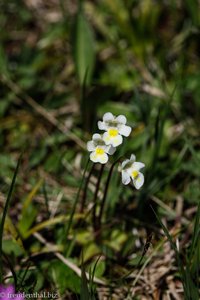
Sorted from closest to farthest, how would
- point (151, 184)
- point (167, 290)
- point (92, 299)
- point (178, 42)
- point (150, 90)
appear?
point (92, 299), point (167, 290), point (151, 184), point (150, 90), point (178, 42)

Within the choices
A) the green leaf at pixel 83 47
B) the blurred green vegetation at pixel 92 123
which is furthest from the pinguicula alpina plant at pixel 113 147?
the green leaf at pixel 83 47

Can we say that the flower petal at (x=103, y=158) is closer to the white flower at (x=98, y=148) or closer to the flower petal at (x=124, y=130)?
the white flower at (x=98, y=148)

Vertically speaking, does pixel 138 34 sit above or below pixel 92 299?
above

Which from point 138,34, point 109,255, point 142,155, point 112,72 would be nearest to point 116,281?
point 109,255

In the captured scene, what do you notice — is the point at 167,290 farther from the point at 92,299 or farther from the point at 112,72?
the point at 112,72

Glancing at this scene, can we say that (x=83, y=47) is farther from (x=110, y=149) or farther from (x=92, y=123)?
(x=110, y=149)

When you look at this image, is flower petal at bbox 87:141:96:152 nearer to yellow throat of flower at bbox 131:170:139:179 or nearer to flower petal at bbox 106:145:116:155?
flower petal at bbox 106:145:116:155

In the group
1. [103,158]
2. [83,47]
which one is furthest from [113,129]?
[83,47]

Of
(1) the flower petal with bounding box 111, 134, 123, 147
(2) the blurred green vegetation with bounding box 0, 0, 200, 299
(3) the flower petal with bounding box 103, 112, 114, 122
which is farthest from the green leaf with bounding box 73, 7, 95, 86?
(1) the flower petal with bounding box 111, 134, 123, 147
